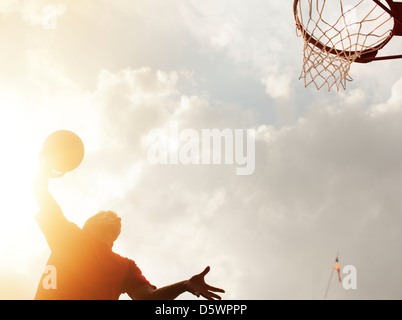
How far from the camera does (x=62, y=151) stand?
2996mm

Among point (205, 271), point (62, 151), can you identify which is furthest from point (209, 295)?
point (62, 151)

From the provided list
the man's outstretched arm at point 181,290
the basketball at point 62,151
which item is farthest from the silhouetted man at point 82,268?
the basketball at point 62,151

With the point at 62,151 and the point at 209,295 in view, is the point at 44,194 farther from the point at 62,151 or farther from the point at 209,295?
the point at 209,295

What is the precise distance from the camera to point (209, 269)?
310 centimetres

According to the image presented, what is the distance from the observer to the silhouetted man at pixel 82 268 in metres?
2.86

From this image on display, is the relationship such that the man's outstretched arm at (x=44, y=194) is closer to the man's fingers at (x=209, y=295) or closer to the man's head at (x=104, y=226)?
→ the man's head at (x=104, y=226)

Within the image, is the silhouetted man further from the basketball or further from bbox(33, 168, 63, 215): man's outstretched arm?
the basketball

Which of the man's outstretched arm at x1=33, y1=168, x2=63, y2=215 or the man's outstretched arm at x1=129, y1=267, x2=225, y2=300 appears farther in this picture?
the man's outstretched arm at x1=129, y1=267, x2=225, y2=300

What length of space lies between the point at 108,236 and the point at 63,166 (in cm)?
89

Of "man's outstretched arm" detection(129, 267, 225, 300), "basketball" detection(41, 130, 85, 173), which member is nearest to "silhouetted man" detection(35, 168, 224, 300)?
"man's outstretched arm" detection(129, 267, 225, 300)

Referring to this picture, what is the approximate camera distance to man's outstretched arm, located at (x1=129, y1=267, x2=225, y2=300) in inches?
118

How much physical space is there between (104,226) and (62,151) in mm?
889
